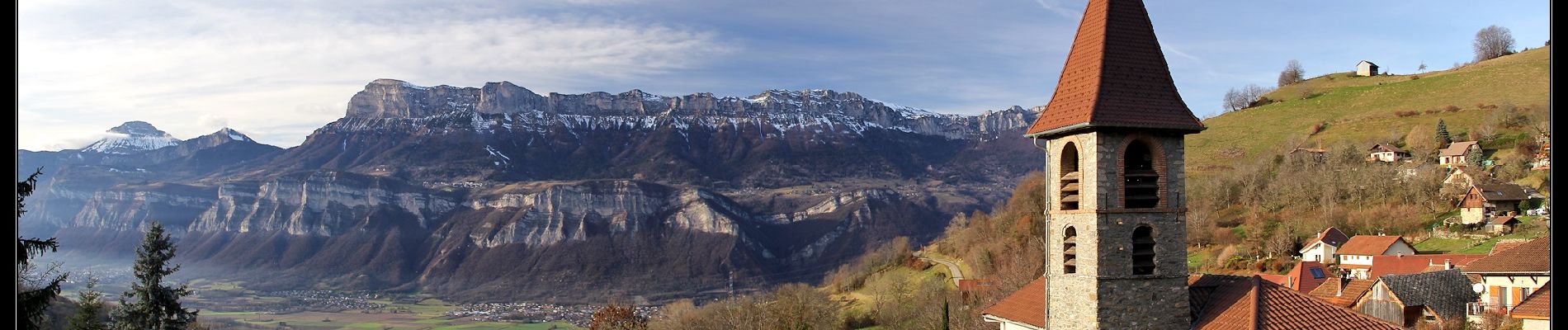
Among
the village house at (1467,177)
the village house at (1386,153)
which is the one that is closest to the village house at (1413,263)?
the village house at (1467,177)

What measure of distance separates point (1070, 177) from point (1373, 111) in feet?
339

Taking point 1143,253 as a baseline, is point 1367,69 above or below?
above

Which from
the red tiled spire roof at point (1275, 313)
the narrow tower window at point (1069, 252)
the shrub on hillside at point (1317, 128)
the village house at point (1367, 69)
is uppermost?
the village house at point (1367, 69)

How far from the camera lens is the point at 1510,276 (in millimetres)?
34438

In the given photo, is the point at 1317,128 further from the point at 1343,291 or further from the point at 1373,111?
the point at 1343,291

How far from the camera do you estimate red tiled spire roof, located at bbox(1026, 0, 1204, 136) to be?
19.9 metres

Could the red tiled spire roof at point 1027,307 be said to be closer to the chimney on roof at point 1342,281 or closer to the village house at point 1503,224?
the chimney on roof at point 1342,281

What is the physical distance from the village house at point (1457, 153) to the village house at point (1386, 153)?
3614 mm

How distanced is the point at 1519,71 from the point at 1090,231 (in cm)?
11531

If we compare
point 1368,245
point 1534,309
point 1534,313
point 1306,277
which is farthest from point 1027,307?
point 1368,245

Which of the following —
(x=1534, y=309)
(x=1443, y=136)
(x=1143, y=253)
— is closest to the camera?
(x=1143, y=253)

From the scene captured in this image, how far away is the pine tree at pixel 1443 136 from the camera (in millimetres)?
81869

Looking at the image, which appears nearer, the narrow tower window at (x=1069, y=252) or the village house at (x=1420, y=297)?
the narrow tower window at (x=1069, y=252)

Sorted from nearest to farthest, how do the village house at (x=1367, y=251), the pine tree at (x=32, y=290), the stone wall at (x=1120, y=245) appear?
the pine tree at (x=32, y=290) → the stone wall at (x=1120, y=245) → the village house at (x=1367, y=251)
